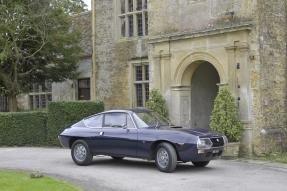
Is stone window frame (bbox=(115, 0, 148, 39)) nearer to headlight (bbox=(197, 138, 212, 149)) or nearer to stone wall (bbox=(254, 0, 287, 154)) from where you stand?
stone wall (bbox=(254, 0, 287, 154))

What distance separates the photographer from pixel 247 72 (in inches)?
652

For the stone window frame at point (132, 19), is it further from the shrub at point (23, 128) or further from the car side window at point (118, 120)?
the car side window at point (118, 120)

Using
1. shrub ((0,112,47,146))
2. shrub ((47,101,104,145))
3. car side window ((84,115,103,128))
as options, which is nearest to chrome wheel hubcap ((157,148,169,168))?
car side window ((84,115,103,128))

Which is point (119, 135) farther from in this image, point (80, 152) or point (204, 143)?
point (204, 143)

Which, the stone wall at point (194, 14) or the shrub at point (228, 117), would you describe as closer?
the shrub at point (228, 117)

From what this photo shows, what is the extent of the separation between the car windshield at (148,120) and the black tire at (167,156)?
2.82 feet

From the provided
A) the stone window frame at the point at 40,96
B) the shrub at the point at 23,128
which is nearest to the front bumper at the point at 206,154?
the shrub at the point at 23,128

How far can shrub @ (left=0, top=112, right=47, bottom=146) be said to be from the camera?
21.0 m

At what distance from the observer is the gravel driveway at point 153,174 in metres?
10.9

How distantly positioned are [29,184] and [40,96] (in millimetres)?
19247

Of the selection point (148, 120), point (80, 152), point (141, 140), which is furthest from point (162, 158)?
point (80, 152)

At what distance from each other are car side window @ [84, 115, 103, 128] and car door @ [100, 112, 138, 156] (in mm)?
167

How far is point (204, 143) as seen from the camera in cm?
1236

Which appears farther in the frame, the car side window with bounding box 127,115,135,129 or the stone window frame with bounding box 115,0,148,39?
the stone window frame with bounding box 115,0,148,39
